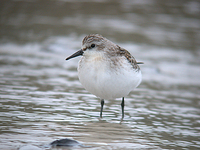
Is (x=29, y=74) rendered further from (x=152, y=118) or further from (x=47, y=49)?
(x=152, y=118)

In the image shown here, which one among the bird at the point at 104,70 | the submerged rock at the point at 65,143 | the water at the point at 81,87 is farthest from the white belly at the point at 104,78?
the submerged rock at the point at 65,143

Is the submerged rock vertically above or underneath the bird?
underneath

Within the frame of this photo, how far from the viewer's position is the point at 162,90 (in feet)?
23.2

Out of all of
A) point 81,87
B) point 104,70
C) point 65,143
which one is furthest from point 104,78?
point 81,87

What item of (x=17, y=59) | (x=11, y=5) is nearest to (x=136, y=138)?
(x=17, y=59)

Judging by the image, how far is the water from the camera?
4.39 meters

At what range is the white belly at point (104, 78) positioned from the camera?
4867mm

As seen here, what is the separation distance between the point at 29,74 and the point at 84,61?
2742 millimetres

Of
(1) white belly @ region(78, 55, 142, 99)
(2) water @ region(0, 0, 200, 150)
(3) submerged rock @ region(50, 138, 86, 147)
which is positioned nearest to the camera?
(3) submerged rock @ region(50, 138, 86, 147)

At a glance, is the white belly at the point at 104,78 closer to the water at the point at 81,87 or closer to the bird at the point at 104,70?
the bird at the point at 104,70

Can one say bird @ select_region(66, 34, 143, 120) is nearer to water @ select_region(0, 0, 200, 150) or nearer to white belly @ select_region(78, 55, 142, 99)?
white belly @ select_region(78, 55, 142, 99)

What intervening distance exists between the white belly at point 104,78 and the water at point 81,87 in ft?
1.61

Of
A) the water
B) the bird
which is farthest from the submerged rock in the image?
the bird

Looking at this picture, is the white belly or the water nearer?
the water
